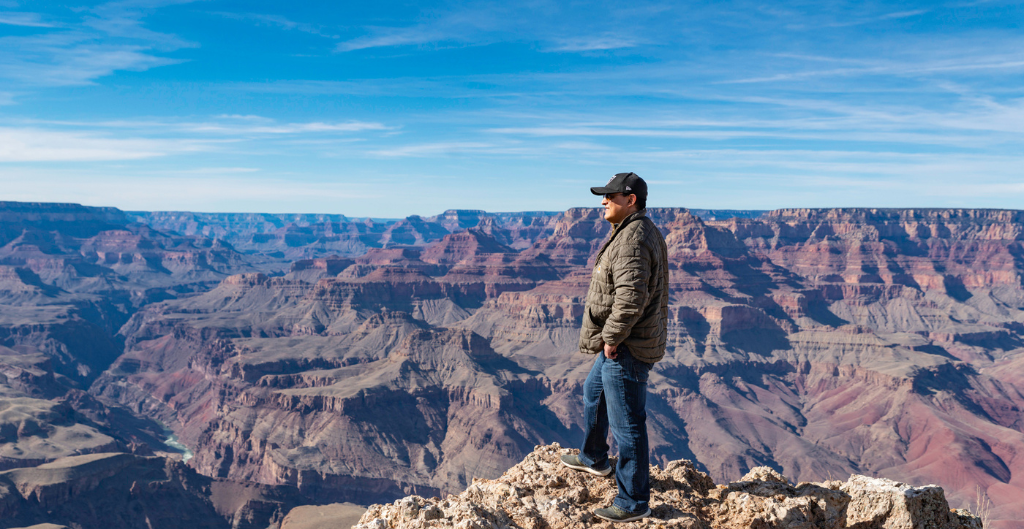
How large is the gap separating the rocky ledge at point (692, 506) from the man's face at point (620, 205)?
10.7 feet

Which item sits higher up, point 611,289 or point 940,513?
point 611,289

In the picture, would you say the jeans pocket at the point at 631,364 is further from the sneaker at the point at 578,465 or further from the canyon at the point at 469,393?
the canyon at the point at 469,393

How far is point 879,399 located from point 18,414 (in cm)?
13049

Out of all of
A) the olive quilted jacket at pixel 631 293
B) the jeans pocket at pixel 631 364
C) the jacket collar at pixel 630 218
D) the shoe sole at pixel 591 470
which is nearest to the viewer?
the olive quilted jacket at pixel 631 293

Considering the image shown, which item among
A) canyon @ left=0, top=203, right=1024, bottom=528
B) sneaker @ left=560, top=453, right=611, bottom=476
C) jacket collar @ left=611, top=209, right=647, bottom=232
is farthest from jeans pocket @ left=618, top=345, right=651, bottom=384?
canyon @ left=0, top=203, right=1024, bottom=528

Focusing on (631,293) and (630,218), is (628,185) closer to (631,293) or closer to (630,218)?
(630,218)


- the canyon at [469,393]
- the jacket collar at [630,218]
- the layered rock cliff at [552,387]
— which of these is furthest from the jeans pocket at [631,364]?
the layered rock cliff at [552,387]

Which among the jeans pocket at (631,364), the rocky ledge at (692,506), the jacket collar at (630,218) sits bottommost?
the rocky ledge at (692,506)

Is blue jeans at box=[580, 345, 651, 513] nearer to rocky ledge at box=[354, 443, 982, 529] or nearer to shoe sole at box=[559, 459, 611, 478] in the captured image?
rocky ledge at box=[354, 443, 982, 529]

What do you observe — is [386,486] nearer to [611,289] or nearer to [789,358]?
[611,289]

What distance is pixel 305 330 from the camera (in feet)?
538

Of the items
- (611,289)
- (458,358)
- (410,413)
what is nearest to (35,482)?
(410,413)

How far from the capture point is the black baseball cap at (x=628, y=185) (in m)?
7.25

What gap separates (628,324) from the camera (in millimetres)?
6633
